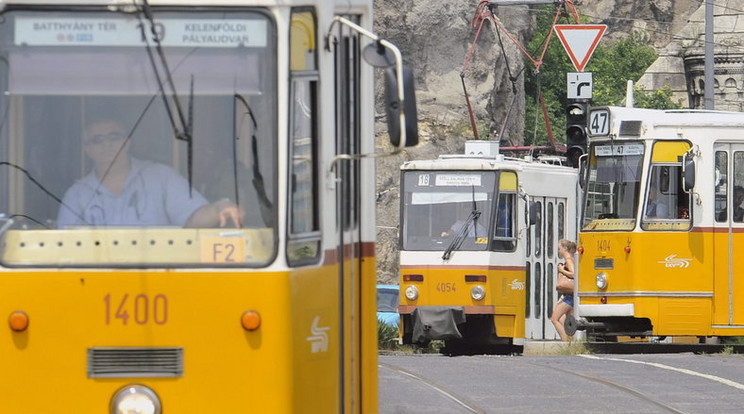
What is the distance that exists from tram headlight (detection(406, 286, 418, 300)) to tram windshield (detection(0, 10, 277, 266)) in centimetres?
1679

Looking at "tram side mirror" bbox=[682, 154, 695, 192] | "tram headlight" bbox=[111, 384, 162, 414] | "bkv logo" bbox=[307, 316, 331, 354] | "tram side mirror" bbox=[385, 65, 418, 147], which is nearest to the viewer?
"tram headlight" bbox=[111, 384, 162, 414]

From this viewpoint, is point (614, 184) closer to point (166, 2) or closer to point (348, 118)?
point (348, 118)

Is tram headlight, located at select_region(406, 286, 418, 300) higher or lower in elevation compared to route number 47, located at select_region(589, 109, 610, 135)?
lower

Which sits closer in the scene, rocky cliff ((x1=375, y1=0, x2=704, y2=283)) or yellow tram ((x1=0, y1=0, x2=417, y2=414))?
yellow tram ((x1=0, y1=0, x2=417, y2=414))

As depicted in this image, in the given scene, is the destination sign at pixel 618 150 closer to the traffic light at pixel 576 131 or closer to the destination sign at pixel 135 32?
the traffic light at pixel 576 131

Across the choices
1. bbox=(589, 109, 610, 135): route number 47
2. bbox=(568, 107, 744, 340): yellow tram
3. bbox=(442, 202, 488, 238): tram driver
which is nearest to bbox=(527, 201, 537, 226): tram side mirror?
bbox=(442, 202, 488, 238): tram driver

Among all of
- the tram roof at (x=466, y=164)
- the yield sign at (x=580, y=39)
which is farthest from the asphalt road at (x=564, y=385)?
the yield sign at (x=580, y=39)

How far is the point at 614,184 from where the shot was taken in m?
20.7

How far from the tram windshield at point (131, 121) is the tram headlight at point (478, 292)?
54.8 feet

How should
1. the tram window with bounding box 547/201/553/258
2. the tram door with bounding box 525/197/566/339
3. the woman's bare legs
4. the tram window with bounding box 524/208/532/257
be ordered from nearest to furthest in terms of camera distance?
1. the woman's bare legs
2. the tram window with bounding box 524/208/532/257
3. the tram door with bounding box 525/197/566/339
4. the tram window with bounding box 547/201/553/258

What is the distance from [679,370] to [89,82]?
966cm

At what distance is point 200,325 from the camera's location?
6.65 m

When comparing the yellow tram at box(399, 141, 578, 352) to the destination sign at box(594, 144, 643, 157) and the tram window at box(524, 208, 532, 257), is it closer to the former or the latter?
the tram window at box(524, 208, 532, 257)

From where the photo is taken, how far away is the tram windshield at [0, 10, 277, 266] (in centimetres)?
675
